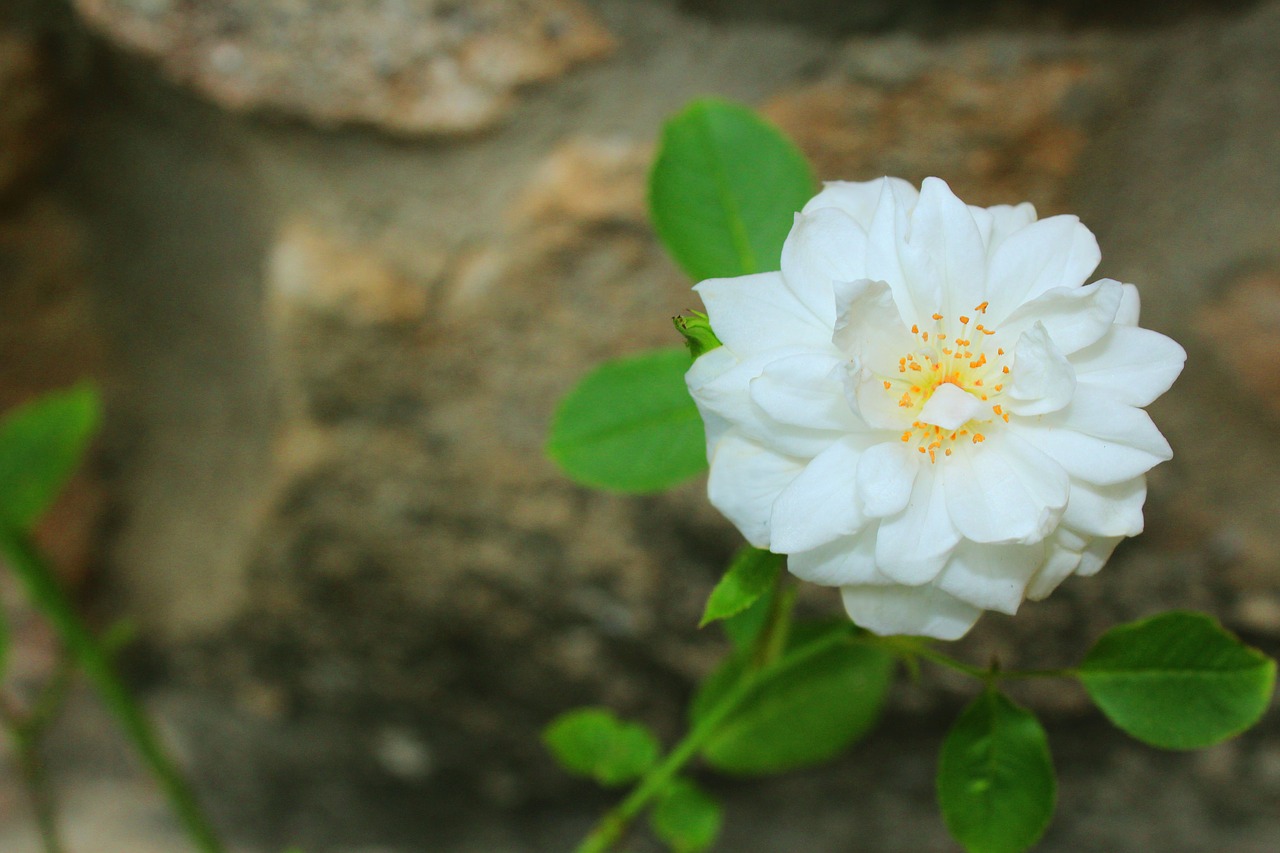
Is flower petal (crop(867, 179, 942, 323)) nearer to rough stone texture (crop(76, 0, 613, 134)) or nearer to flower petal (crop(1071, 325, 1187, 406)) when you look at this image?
flower petal (crop(1071, 325, 1187, 406))

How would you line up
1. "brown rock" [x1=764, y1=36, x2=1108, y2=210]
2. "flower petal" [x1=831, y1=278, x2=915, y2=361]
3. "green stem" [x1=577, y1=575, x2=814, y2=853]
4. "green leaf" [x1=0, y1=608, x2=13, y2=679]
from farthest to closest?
"green leaf" [x1=0, y1=608, x2=13, y2=679] < "brown rock" [x1=764, y1=36, x2=1108, y2=210] < "green stem" [x1=577, y1=575, x2=814, y2=853] < "flower petal" [x1=831, y1=278, x2=915, y2=361]

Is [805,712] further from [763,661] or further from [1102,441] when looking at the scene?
[1102,441]

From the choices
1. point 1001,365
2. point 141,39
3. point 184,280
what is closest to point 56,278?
point 184,280

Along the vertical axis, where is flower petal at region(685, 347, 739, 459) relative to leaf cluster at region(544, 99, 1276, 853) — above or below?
above

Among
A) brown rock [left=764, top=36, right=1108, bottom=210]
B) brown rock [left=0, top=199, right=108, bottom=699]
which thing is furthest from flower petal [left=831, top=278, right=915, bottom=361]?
brown rock [left=0, top=199, right=108, bottom=699]

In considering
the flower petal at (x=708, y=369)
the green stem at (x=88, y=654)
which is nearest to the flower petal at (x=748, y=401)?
the flower petal at (x=708, y=369)

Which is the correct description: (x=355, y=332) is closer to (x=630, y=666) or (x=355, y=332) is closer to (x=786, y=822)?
(x=630, y=666)
